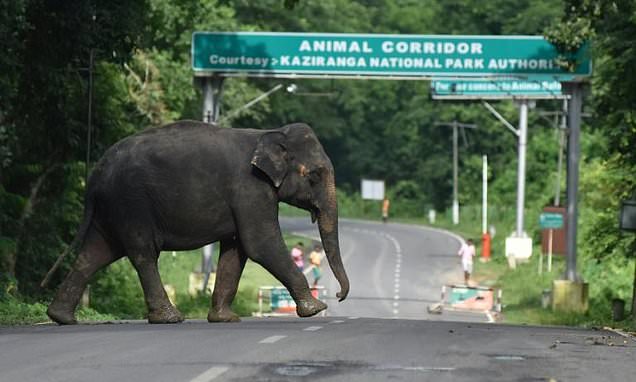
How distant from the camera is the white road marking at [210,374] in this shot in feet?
40.9

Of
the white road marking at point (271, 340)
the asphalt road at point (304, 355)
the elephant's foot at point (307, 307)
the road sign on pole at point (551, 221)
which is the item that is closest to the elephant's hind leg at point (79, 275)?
the elephant's foot at point (307, 307)

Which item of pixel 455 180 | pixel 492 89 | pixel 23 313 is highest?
pixel 492 89

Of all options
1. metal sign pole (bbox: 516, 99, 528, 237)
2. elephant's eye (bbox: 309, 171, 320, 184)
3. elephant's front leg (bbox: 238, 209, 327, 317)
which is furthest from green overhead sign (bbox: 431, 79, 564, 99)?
elephant's front leg (bbox: 238, 209, 327, 317)

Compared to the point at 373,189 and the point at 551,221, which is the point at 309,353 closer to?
the point at 551,221

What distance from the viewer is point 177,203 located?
21922 millimetres

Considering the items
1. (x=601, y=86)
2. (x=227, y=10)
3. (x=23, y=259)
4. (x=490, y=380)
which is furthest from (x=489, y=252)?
(x=490, y=380)

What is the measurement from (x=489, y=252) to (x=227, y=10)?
14.4m

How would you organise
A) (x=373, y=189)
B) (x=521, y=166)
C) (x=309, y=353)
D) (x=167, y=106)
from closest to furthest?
(x=309, y=353)
(x=167, y=106)
(x=521, y=166)
(x=373, y=189)

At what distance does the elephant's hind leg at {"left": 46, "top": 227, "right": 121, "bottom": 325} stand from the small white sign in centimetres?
10555

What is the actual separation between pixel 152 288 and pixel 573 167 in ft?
77.6

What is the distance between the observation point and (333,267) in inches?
901

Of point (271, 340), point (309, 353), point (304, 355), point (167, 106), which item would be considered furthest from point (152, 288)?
point (167, 106)

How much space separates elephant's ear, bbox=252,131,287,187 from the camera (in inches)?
872

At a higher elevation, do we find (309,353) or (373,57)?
(373,57)
